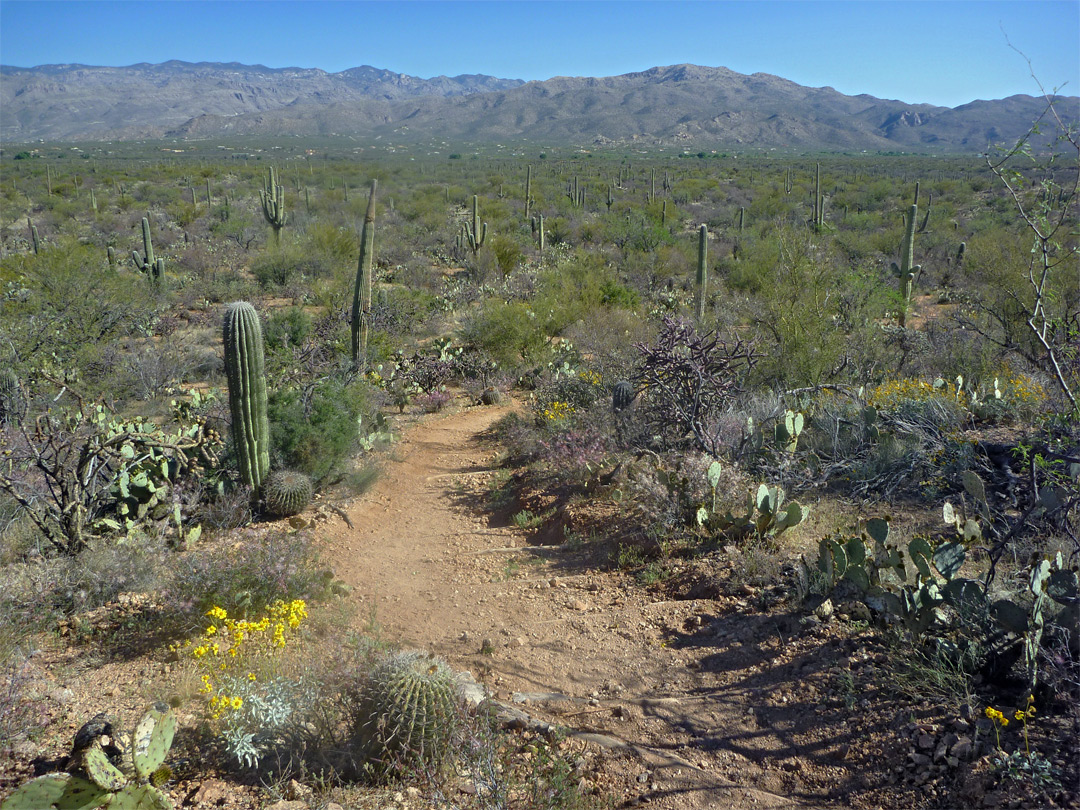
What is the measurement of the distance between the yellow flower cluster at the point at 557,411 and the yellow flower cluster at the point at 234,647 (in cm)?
465

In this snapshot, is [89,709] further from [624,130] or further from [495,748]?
[624,130]

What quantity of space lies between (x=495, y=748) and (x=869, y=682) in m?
1.97

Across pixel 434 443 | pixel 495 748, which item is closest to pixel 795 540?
pixel 495 748

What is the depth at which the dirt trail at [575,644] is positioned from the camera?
137 inches

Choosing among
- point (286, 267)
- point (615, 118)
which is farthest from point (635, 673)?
point (615, 118)

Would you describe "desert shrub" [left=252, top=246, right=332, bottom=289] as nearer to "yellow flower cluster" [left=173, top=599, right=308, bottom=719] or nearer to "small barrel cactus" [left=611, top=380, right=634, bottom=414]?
"small barrel cactus" [left=611, top=380, right=634, bottom=414]

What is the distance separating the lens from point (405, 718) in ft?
11.2

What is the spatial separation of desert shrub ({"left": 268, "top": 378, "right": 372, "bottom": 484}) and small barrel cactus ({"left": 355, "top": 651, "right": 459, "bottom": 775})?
4295 millimetres

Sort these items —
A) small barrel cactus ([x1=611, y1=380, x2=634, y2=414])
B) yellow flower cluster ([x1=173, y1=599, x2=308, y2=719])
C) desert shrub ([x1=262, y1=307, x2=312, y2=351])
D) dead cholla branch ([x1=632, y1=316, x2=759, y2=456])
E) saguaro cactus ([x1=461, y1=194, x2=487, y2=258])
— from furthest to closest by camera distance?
saguaro cactus ([x1=461, y1=194, x2=487, y2=258]), desert shrub ([x1=262, y1=307, x2=312, y2=351]), small barrel cactus ([x1=611, y1=380, x2=634, y2=414]), dead cholla branch ([x1=632, y1=316, x2=759, y2=456]), yellow flower cluster ([x1=173, y1=599, x2=308, y2=719])

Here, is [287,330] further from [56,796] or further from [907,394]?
[56,796]

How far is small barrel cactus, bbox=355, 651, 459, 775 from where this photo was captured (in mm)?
3414

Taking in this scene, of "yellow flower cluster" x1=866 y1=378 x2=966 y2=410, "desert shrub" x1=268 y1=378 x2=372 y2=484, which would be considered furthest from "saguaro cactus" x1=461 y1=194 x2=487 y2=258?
"yellow flower cluster" x1=866 y1=378 x2=966 y2=410

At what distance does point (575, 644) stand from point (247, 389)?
4.10 m

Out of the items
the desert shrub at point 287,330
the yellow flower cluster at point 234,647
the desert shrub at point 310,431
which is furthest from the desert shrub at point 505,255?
the yellow flower cluster at point 234,647
